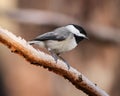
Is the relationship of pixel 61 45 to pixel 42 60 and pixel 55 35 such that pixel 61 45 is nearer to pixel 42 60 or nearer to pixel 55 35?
pixel 55 35

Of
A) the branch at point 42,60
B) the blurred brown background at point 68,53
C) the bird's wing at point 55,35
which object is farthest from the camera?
the blurred brown background at point 68,53

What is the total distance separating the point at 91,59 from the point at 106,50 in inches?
5.6

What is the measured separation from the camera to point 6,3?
14.2 feet

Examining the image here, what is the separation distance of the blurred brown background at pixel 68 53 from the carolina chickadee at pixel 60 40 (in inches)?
78.7

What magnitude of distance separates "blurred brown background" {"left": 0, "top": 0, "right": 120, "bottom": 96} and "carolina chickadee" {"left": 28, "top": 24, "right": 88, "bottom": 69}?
200 centimetres

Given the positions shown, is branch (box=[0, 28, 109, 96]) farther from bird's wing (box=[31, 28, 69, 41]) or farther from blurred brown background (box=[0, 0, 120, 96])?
blurred brown background (box=[0, 0, 120, 96])

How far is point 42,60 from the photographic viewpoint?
5.20ft

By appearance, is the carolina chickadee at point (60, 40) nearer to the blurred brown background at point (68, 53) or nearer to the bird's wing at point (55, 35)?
the bird's wing at point (55, 35)

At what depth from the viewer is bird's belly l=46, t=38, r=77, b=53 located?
201 centimetres

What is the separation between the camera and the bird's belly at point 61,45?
2.01 metres

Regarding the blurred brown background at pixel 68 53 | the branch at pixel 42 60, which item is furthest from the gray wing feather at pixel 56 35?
the blurred brown background at pixel 68 53

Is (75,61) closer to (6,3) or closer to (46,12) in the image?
(46,12)

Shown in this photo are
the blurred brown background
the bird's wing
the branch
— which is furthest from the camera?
the blurred brown background

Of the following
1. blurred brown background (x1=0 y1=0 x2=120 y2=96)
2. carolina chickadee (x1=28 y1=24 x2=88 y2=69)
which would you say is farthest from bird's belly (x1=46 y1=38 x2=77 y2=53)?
blurred brown background (x1=0 y1=0 x2=120 y2=96)
